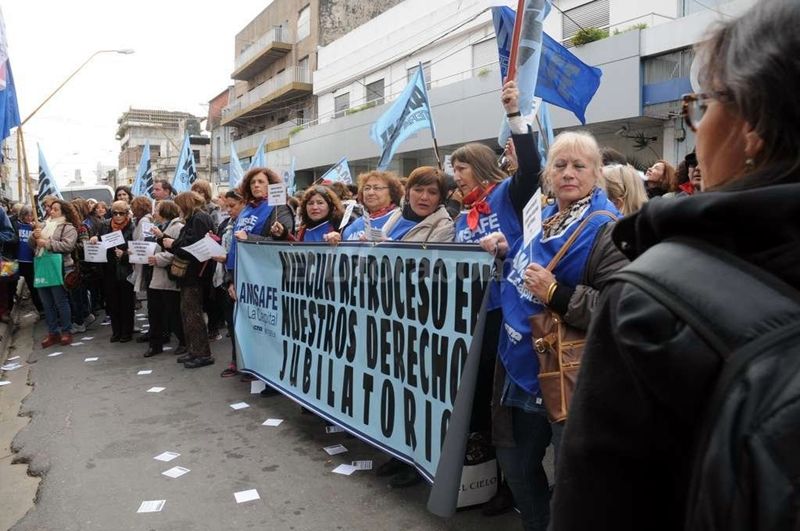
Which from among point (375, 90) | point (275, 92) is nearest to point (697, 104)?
point (375, 90)

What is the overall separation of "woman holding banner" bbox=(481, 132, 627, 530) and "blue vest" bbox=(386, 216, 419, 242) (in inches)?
58.6

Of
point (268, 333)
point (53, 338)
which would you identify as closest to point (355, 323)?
point (268, 333)

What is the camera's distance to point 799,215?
718 millimetres

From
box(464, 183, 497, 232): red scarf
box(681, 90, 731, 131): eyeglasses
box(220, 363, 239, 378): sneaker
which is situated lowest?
box(220, 363, 239, 378): sneaker

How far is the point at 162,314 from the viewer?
7.72 metres

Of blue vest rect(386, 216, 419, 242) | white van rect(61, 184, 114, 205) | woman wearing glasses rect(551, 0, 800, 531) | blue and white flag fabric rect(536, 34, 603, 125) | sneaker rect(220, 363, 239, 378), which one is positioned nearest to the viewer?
woman wearing glasses rect(551, 0, 800, 531)

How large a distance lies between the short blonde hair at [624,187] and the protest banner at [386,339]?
83 centimetres

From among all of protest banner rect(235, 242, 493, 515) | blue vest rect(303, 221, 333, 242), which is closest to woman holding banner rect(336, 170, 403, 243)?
blue vest rect(303, 221, 333, 242)

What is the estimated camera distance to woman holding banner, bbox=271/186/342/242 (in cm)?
566

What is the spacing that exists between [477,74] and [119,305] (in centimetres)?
1312

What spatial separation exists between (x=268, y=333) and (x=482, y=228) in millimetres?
2976

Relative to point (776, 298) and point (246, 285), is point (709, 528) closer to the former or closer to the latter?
point (776, 298)

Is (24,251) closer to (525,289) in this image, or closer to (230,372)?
(230,372)

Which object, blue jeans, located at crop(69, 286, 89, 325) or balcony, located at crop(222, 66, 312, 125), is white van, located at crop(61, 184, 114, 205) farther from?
balcony, located at crop(222, 66, 312, 125)
